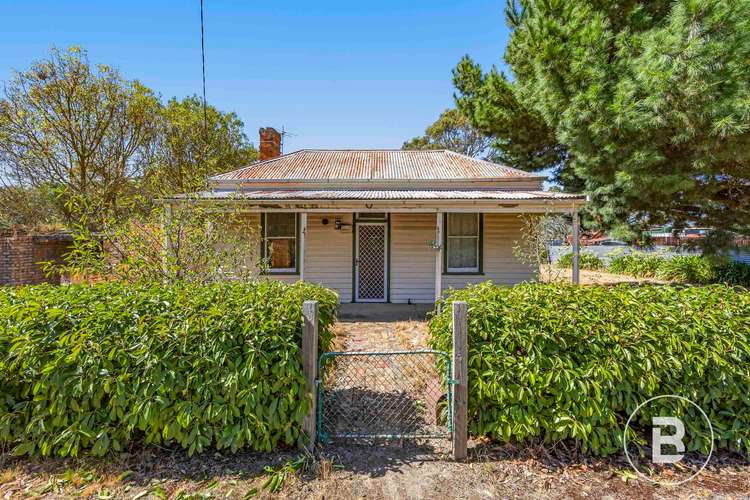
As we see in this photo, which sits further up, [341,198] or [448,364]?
[341,198]

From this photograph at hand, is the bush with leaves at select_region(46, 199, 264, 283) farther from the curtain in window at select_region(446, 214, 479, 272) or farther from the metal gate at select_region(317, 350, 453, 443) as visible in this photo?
the curtain in window at select_region(446, 214, 479, 272)

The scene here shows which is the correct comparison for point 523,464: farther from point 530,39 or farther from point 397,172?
point 530,39

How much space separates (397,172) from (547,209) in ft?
15.9

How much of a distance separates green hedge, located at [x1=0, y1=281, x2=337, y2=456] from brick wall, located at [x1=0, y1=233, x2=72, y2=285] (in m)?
8.48

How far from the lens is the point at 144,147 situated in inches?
648

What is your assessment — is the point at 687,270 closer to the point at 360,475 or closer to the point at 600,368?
the point at 600,368

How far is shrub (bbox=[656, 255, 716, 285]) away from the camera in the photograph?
42.8 feet

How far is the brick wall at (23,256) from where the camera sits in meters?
8.96

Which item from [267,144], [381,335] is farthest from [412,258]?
[267,144]

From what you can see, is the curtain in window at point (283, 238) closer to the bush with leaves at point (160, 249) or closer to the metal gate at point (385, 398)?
the bush with leaves at point (160, 249)

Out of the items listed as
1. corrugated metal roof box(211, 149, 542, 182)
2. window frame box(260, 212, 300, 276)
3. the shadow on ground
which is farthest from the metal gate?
corrugated metal roof box(211, 149, 542, 182)

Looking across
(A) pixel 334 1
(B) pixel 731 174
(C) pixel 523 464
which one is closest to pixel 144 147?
(A) pixel 334 1

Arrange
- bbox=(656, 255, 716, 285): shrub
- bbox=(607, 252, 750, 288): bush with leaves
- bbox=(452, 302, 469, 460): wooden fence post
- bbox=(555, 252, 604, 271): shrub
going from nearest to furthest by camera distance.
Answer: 1. bbox=(452, 302, 469, 460): wooden fence post
2. bbox=(607, 252, 750, 288): bush with leaves
3. bbox=(656, 255, 716, 285): shrub
4. bbox=(555, 252, 604, 271): shrub

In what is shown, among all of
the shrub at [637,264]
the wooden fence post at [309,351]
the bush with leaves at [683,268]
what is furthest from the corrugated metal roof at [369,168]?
the shrub at [637,264]
